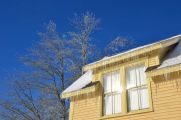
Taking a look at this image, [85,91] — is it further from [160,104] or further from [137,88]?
[160,104]

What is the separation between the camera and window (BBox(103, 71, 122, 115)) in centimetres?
1070

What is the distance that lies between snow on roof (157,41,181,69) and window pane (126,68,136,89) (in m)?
1.09

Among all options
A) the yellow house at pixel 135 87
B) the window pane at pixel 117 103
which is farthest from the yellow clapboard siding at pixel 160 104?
the window pane at pixel 117 103

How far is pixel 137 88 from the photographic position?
1045 cm

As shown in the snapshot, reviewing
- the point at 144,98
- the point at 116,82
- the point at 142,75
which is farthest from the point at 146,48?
the point at 144,98

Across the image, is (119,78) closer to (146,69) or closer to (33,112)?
(146,69)

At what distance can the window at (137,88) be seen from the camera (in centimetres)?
1007

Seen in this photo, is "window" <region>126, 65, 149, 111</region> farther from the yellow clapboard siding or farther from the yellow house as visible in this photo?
the yellow clapboard siding

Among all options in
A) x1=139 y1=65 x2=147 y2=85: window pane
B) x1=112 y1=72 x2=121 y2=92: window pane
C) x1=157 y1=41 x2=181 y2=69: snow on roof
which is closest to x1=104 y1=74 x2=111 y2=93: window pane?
x1=112 y1=72 x2=121 y2=92: window pane

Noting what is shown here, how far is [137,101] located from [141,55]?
1728 mm

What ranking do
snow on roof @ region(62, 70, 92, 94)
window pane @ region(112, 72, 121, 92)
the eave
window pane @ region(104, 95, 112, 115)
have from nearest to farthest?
1. window pane @ region(104, 95, 112, 115)
2. window pane @ region(112, 72, 121, 92)
3. the eave
4. snow on roof @ region(62, 70, 92, 94)

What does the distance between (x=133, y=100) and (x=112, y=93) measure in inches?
39.6

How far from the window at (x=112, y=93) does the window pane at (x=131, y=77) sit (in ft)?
1.33

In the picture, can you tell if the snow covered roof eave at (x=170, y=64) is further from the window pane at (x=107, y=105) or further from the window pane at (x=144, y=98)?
the window pane at (x=107, y=105)
